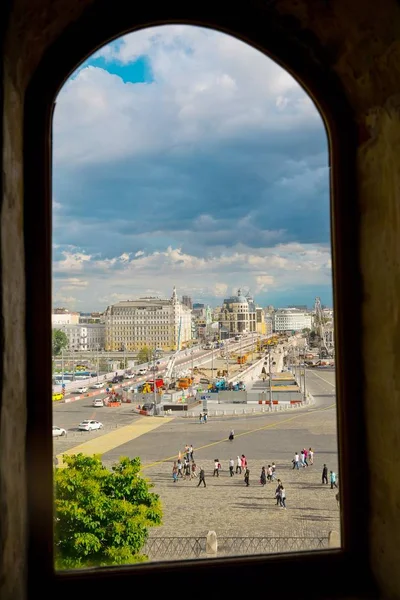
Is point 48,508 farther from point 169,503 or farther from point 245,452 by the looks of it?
point 245,452

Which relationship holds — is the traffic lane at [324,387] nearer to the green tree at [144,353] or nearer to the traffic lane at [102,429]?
the green tree at [144,353]

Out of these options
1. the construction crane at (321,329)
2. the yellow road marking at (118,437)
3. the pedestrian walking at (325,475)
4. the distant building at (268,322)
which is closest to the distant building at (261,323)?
the distant building at (268,322)

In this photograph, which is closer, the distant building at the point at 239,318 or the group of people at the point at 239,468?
the group of people at the point at 239,468

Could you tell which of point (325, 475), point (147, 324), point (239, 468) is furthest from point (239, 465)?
point (147, 324)

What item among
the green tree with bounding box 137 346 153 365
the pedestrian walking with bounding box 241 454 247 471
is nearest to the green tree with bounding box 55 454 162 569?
the green tree with bounding box 137 346 153 365

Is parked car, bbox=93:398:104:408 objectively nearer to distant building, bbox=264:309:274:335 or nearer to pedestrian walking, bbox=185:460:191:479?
pedestrian walking, bbox=185:460:191:479

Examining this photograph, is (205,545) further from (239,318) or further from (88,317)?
(239,318)
